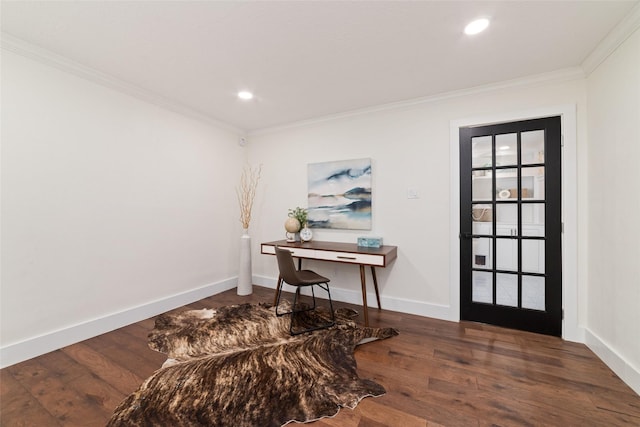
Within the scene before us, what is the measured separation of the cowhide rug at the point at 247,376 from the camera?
1.49m

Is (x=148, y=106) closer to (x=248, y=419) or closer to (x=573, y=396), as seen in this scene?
(x=248, y=419)

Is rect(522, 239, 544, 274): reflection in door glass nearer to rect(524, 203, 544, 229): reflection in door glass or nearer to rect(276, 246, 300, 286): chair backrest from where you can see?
rect(524, 203, 544, 229): reflection in door glass

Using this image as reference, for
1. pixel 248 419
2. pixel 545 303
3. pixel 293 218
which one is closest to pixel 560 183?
pixel 545 303

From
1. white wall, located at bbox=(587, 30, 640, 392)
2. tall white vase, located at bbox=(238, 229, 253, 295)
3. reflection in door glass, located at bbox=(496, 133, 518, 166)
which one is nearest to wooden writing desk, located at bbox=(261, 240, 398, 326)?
tall white vase, located at bbox=(238, 229, 253, 295)

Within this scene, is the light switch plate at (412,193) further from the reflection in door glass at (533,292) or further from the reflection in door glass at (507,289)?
the reflection in door glass at (533,292)

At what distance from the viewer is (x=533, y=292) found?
250 centimetres

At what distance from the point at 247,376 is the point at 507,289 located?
257cm

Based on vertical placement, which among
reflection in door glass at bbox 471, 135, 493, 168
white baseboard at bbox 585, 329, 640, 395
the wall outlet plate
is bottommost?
white baseboard at bbox 585, 329, 640, 395

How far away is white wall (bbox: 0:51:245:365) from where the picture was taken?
2.02 metres

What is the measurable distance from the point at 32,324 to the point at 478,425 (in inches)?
131

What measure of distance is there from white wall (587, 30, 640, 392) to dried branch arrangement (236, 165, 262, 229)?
381 cm

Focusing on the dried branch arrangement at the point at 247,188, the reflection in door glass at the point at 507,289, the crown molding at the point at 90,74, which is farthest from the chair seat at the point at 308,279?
the crown molding at the point at 90,74

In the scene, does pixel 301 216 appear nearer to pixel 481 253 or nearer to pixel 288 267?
pixel 288 267

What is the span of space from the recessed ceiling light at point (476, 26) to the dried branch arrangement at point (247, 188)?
3.05 metres
